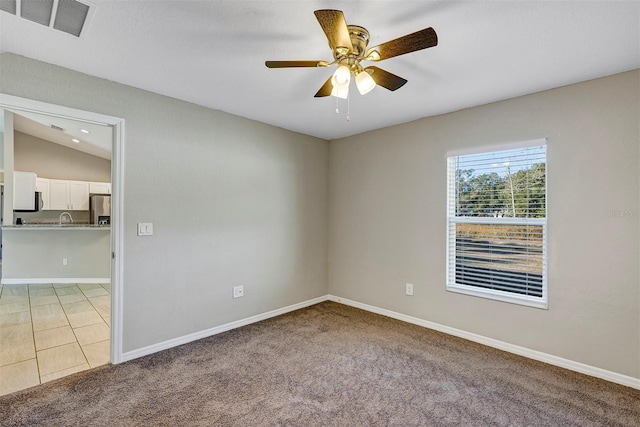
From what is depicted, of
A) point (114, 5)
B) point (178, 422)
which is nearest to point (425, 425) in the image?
point (178, 422)

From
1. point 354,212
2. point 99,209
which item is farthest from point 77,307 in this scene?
point 354,212

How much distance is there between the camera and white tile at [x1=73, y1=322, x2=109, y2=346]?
10.1ft

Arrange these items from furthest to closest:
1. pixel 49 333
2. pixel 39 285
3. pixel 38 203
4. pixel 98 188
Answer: pixel 98 188
pixel 38 203
pixel 39 285
pixel 49 333

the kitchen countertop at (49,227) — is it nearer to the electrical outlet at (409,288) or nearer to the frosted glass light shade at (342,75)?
the electrical outlet at (409,288)

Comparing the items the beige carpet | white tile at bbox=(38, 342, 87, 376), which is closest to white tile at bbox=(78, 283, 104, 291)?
white tile at bbox=(38, 342, 87, 376)

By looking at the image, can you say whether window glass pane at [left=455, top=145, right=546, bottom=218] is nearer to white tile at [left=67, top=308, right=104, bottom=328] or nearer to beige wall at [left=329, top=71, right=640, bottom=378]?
beige wall at [left=329, top=71, right=640, bottom=378]

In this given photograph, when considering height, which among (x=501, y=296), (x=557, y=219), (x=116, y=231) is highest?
(x=557, y=219)

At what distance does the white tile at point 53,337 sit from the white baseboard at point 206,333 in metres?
0.93

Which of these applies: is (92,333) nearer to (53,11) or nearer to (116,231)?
(116,231)

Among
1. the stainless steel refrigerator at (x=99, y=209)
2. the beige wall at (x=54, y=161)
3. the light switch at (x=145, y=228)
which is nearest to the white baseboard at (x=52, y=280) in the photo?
the stainless steel refrigerator at (x=99, y=209)

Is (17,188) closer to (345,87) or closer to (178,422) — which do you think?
(178,422)

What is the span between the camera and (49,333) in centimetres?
322

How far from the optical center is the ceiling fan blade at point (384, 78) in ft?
5.94

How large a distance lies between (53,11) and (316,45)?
1.50 meters
